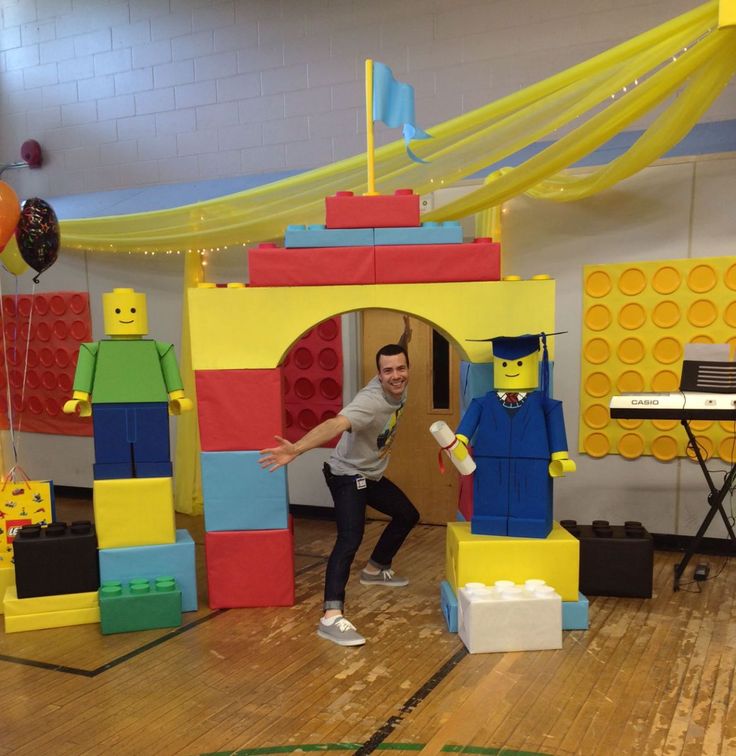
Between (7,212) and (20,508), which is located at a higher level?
(7,212)

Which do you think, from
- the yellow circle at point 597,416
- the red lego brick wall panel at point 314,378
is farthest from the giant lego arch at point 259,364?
the red lego brick wall panel at point 314,378

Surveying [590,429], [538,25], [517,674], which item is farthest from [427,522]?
[538,25]

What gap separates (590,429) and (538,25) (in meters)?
2.55

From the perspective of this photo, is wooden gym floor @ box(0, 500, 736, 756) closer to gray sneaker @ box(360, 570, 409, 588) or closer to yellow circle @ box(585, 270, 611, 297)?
gray sneaker @ box(360, 570, 409, 588)

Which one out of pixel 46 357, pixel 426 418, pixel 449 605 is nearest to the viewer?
pixel 449 605

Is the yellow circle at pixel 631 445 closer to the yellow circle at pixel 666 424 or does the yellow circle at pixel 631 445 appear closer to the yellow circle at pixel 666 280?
the yellow circle at pixel 666 424

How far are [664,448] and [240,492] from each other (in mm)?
2572

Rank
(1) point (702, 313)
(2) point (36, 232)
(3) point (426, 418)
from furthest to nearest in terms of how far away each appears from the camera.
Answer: (3) point (426, 418)
(1) point (702, 313)
(2) point (36, 232)

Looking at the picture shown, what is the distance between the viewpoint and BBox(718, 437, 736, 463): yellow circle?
14.4ft

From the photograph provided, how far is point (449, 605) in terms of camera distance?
343 centimetres

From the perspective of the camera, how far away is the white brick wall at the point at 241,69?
485cm

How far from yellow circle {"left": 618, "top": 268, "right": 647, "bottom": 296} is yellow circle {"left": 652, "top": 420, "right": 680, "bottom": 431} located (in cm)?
79

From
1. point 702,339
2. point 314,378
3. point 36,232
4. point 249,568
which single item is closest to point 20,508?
point 249,568

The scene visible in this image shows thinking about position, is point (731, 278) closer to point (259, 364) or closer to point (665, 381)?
point (665, 381)
